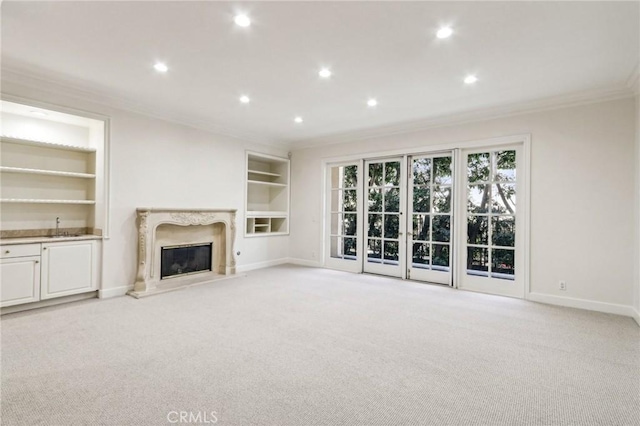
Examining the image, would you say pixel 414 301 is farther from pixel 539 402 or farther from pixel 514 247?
pixel 539 402

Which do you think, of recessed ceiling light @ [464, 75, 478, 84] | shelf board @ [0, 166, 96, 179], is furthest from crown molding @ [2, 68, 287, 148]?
recessed ceiling light @ [464, 75, 478, 84]

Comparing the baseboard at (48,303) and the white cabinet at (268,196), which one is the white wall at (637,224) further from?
the baseboard at (48,303)

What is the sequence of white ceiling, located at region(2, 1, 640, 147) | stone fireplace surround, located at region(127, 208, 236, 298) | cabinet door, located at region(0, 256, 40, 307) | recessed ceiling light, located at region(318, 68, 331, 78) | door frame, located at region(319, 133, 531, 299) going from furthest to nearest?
stone fireplace surround, located at region(127, 208, 236, 298) < door frame, located at region(319, 133, 531, 299) < cabinet door, located at region(0, 256, 40, 307) < recessed ceiling light, located at region(318, 68, 331, 78) < white ceiling, located at region(2, 1, 640, 147)

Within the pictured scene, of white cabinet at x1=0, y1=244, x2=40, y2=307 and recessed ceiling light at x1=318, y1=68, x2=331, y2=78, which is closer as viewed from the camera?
recessed ceiling light at x1=318, y1=68, x2=331, y2=78

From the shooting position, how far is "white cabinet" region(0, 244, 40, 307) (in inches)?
138

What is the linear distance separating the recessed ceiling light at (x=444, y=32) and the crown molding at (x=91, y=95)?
3979 mm

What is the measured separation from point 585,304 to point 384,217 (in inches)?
120

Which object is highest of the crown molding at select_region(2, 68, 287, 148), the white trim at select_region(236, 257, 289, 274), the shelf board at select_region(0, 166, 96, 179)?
the crown molding at select_region(2, 68, 287, 148)

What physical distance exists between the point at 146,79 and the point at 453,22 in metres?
3.33

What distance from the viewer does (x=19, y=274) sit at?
11.8 feet

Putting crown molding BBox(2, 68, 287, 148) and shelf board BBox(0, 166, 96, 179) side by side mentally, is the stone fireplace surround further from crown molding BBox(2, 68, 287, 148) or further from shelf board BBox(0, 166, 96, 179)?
crown molding BBox(2, 68, 287, 148)

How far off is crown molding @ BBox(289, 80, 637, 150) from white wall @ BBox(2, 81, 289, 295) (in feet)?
6.60

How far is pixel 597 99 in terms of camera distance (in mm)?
3904

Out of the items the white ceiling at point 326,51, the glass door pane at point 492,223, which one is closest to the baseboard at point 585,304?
the glass door pane at point 492,223
